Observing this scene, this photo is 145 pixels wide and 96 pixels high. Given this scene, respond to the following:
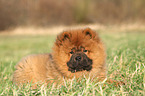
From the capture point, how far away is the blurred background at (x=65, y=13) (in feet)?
78.6

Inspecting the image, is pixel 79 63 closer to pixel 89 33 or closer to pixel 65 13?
pixel 89 33

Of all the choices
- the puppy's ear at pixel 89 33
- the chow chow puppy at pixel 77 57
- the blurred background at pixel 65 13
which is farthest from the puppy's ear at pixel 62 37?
the blurred background at pixel 65 13

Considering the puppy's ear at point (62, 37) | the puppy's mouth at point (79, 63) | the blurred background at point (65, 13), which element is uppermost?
the blurred background at point (65, 13)

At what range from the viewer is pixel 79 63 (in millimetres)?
3488

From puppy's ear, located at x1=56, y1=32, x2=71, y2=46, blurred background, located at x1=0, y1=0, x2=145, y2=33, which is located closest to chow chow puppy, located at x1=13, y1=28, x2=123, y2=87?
puppy's ear, located at x1=56, y1=32, x2=71, y2=46

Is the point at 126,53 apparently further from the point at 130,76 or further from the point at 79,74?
the point at 79,74

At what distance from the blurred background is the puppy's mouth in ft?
68.1

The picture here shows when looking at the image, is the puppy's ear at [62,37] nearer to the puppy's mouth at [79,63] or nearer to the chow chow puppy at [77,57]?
the chow chow puppy at [77,57]

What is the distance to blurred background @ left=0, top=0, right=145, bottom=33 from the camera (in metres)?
24.0

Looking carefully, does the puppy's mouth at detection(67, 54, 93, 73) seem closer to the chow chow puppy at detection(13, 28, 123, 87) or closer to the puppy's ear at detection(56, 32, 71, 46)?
the chow chow puppy at detection(13, 28, 123, 87)

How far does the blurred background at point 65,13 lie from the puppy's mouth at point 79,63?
68.1ft

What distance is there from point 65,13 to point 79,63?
2538cm

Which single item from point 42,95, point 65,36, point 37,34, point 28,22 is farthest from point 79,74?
point 28,22

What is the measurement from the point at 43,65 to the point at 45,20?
2281 centimetres
